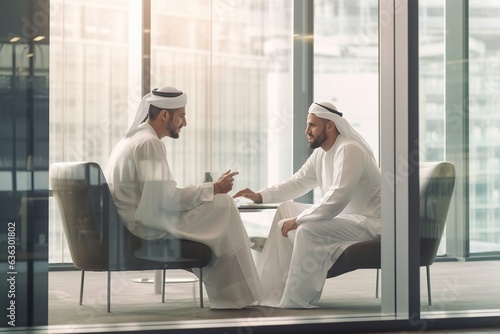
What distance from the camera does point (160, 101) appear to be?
15.7ft

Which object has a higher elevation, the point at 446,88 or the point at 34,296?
the point at 446,88

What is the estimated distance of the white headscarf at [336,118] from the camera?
16.9 feet

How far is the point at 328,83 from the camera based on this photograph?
5125 millimetres

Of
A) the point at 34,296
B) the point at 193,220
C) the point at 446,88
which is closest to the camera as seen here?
the point at 34,296

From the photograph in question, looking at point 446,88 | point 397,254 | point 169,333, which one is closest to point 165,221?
point 169,333

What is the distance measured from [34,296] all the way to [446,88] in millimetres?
2555

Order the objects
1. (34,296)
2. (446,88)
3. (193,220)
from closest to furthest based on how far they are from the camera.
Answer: (34,296), (193,220), (446,88)

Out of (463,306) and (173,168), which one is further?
(463,306)

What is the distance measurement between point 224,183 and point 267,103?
503 millimetres

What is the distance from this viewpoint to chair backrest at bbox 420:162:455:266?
5.17m

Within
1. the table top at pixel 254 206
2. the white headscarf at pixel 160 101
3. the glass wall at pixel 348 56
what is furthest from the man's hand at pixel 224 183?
the glass wall at pixel 348 56

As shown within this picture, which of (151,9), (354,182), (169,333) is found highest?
(151,9)

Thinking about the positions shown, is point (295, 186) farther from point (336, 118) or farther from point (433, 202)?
point (433, 202)

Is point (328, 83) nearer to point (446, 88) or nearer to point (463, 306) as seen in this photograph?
point (446, 88)
